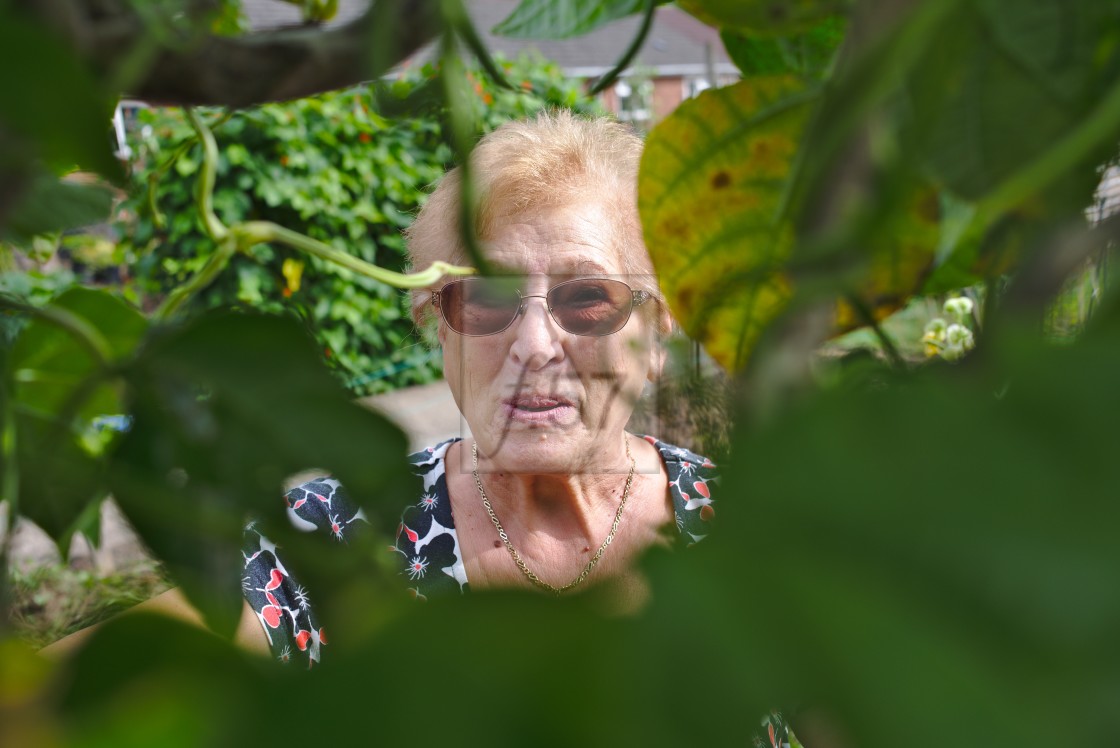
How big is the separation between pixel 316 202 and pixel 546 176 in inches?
105

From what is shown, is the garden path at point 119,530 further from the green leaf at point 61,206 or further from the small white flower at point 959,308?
Result: the green leaf at point 61,206

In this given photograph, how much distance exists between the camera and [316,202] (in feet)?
12.0

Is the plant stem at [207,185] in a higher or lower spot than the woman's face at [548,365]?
higher

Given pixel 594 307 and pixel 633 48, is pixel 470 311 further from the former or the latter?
pixel 633 48

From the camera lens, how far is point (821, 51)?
1.39ft

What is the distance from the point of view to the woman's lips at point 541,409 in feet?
2.11

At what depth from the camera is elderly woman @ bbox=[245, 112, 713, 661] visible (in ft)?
1.96

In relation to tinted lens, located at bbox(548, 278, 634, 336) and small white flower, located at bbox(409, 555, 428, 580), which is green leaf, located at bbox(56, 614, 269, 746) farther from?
small white flower, located at bbox(409, 555, 428, 580)

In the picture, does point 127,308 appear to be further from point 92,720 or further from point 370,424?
point 92,720

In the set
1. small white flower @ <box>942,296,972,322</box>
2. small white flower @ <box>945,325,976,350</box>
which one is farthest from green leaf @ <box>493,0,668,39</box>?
small white flower @ <box>942,296,972,322</box>

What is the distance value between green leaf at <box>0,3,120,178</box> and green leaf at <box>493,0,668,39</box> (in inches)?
11.3

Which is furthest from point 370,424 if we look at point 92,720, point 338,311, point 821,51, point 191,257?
point 191,257

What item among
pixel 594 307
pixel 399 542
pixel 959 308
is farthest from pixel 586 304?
pixel 399 542

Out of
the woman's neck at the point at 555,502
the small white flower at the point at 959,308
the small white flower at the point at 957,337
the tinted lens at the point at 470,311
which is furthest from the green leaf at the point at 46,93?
the woman's neck at the point at 555,502
